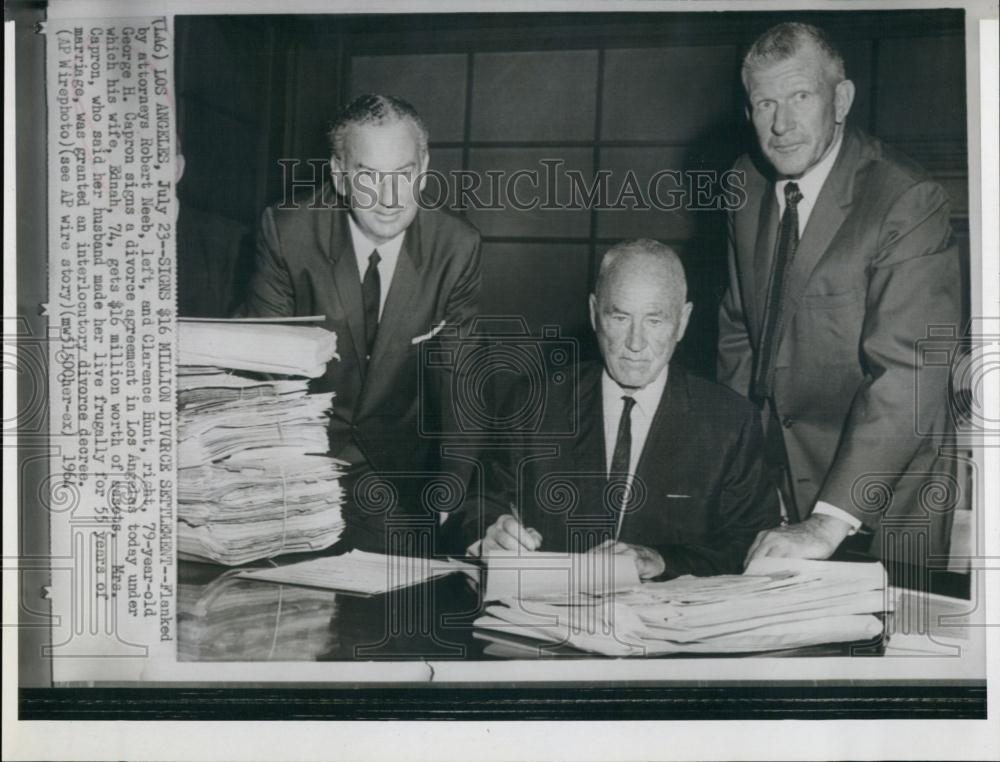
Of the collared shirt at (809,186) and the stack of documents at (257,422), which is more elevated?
the collared shirt at (809,186)

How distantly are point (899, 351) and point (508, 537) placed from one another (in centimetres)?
79

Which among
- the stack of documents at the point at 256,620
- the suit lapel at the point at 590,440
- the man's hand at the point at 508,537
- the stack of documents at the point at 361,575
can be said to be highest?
the suit lapel at the point at 590,440

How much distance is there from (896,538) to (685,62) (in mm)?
953

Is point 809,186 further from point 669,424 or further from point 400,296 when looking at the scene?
point 400,296

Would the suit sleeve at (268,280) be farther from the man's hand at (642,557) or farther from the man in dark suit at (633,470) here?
the man's hand at (642,557)

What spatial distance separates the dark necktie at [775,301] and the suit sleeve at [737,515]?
0.20 ft

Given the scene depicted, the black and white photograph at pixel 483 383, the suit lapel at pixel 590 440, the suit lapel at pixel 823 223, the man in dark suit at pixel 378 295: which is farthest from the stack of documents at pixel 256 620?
the suit lapel at pixel 823 223

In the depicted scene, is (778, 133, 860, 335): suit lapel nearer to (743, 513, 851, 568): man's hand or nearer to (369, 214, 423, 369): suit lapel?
(743, 513, 851, 568): man's hand

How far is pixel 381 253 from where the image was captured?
1563mm

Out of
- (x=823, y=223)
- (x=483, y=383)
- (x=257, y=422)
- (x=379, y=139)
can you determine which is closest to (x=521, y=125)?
(x=379, y=139)

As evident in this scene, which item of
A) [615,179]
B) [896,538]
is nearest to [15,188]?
[615,179]

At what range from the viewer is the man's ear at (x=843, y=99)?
1.55 metres

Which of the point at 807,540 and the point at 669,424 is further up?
the point at 669,424

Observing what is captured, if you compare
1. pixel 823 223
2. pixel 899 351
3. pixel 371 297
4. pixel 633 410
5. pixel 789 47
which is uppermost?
pixel 789 47
